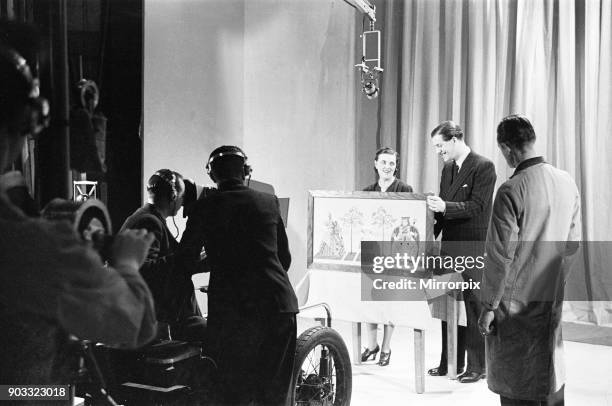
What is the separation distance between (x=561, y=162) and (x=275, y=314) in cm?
158

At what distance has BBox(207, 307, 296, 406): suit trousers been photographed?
1303mm

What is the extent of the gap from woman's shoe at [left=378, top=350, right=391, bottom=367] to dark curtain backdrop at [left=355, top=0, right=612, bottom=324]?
1.93 ft

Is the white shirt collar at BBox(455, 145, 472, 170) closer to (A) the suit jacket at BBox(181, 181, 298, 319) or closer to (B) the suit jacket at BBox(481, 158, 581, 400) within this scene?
(B) the suit jacket at BBox(481, 158, 581, 400)

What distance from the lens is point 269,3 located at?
1456mm

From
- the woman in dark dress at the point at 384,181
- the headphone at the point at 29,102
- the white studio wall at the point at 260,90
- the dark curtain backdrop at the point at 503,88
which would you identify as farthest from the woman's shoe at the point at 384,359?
the headphone at the point at 29,102

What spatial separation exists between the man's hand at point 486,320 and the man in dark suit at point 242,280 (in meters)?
0.57

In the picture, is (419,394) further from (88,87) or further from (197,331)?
(88,87)

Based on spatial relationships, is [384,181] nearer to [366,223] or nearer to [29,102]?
[366,223]

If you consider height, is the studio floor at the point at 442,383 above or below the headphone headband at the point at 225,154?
below

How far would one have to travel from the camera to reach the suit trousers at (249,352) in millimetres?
1303

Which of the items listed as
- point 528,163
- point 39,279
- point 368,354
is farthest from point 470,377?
point 39,279

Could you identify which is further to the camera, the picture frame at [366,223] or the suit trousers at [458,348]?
the suit trousers at [458,348]

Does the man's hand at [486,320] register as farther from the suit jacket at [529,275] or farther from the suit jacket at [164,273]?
the suit jacket at [164,273]

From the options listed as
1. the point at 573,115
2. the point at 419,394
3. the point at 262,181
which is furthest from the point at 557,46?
the point at 262,181
